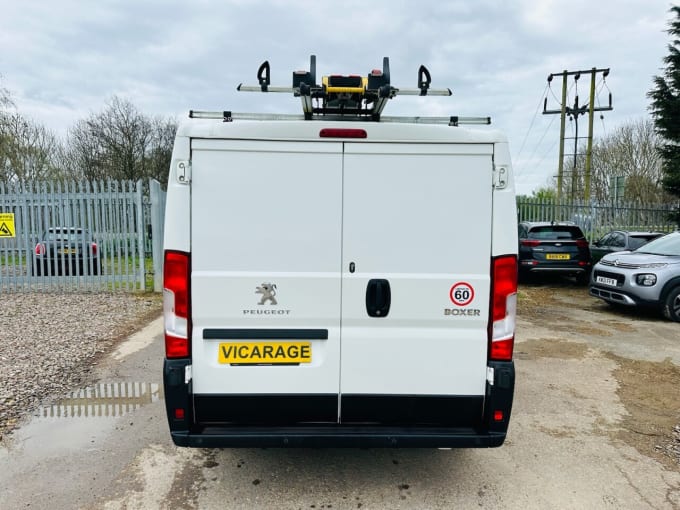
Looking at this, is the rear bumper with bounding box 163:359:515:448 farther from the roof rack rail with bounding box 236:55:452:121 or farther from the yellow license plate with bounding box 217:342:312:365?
the roof rack rail with bounding box 236:55:452:121

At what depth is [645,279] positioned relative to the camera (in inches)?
319

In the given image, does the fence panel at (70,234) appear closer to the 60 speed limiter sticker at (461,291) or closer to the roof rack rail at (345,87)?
the roof rack rail at (345,87)

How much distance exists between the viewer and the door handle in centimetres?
268

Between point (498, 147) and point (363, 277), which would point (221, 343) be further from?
point (498, 147)

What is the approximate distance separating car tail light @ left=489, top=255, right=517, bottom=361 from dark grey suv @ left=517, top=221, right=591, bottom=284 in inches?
383

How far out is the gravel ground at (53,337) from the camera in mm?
4771

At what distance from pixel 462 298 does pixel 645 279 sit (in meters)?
7.02

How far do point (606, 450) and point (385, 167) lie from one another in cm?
286

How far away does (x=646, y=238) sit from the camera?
11375mm

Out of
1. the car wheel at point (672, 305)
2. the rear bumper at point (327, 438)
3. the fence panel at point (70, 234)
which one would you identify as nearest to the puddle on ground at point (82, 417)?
the rear bumper at point (327, 438)

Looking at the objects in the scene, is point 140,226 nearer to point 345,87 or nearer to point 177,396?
point 345,87

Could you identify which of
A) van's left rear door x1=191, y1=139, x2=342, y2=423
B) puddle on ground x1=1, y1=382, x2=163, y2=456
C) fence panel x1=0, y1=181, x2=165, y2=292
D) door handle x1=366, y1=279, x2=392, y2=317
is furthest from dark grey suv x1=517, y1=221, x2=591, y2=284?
van's left rear door x1=191, y1=139, x2=342, y2=423

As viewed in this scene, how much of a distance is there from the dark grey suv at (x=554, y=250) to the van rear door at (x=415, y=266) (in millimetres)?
9829

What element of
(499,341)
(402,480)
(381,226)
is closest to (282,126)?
(381,226)
